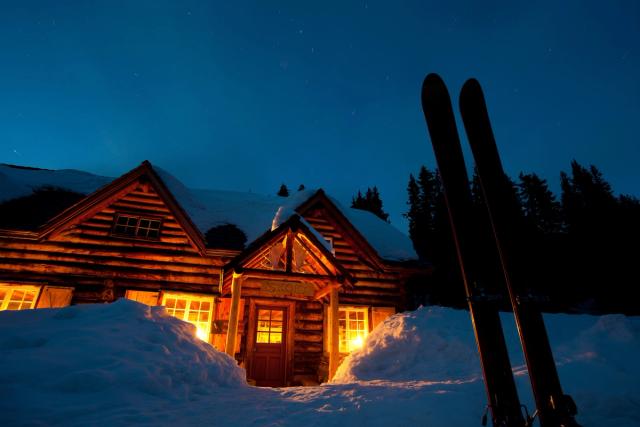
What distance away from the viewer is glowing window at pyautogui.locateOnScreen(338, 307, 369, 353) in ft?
33.3

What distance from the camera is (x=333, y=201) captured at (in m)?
11.9

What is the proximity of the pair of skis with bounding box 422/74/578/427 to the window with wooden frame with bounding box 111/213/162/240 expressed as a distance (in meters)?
9.04

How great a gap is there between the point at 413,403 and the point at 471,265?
1.78m

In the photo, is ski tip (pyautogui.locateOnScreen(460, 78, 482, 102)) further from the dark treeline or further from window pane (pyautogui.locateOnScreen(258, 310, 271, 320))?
the dark treeline

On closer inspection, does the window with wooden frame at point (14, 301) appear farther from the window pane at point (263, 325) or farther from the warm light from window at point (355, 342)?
the warm light from window at point (355, 342)

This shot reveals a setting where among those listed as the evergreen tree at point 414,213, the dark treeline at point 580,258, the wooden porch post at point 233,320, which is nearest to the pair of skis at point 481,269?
the wooden porch post at point 233,320

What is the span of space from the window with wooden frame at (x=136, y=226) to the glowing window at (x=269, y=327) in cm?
415

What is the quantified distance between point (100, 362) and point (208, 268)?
583cm

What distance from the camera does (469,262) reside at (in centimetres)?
358

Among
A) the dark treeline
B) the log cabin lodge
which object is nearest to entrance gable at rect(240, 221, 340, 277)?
the log cabin lodge

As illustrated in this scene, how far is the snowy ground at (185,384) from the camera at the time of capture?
128 inches

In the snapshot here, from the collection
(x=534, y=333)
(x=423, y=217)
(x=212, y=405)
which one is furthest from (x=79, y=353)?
(x=423, y=217)

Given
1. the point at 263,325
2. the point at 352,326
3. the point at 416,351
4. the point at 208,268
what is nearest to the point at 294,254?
the point at 263,325

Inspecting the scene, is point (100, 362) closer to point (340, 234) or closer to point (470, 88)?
point (470, 88)
